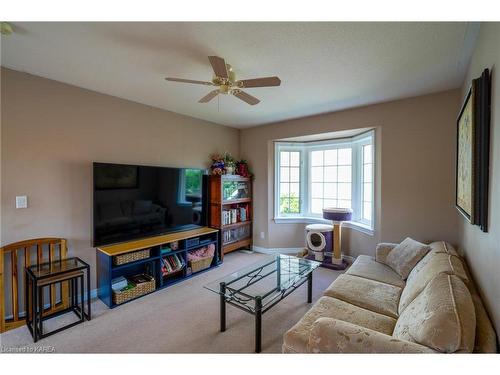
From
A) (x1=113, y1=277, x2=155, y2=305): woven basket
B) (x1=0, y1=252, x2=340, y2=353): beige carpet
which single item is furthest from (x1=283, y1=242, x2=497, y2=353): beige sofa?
(x1=113, y1=277, x2=155, y2=305): woven basket

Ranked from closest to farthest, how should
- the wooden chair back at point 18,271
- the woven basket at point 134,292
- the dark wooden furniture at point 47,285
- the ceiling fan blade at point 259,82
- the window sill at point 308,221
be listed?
the ceiling fan blade at point 259,82 → the dark wooden furniture at point 47,285 → the wooden chair back at point 18,271 → the woven basket at point 134,292 → the window sill at point 308,221

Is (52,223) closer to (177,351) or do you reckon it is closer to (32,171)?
(32,171)

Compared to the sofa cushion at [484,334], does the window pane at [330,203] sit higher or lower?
higher

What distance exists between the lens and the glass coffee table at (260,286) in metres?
1.83

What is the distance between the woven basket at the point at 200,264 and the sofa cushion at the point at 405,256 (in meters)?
2.36

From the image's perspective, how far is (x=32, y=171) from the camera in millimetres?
2229

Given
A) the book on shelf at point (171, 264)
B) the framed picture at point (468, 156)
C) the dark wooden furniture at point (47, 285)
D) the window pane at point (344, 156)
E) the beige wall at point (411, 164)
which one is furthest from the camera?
the window pane at point (344, 156)

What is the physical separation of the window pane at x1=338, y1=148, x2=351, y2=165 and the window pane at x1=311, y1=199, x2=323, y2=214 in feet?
2.59

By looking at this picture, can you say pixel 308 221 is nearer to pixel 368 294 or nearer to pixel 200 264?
pixel 200 264

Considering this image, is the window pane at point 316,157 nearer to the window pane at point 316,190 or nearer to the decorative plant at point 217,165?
the window pane at point 316,190

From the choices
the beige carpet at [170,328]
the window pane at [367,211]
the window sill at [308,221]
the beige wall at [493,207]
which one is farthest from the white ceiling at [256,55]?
the beige carpet at [170,328]

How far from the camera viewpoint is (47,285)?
1.96m

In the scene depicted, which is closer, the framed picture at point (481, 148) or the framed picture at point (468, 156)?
the framed picture at point (481, 148)
